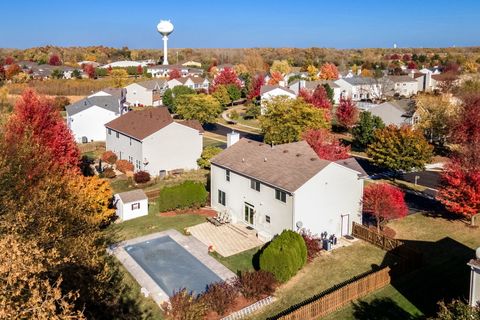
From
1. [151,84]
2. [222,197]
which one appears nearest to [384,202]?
[222,197]

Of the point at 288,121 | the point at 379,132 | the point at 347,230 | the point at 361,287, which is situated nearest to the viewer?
the point at 361,287

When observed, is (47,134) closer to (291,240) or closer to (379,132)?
(291,240)

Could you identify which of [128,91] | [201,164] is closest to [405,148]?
[201,164]

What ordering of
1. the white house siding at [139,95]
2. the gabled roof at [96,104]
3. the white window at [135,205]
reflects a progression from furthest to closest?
the white house siding at [139,95], the gabled roof at [96,104], the white window at [135,205]

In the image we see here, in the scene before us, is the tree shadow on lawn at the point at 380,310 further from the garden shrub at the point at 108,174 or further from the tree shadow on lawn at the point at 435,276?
the garden shrub at the point at 108,174

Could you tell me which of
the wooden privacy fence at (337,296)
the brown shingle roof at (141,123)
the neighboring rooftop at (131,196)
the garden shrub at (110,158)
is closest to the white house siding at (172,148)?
the brown shingle roof at (141,123)

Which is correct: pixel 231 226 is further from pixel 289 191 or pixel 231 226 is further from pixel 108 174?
pixel 108 174

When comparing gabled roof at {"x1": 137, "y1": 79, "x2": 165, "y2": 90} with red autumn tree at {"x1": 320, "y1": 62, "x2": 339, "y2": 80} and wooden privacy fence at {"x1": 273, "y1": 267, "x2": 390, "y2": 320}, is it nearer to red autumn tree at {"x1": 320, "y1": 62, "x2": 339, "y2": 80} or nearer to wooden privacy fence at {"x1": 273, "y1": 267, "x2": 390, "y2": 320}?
red autumn tree at {"x1": 320, "y1": 62, "x2": 339, "y2": 80}
